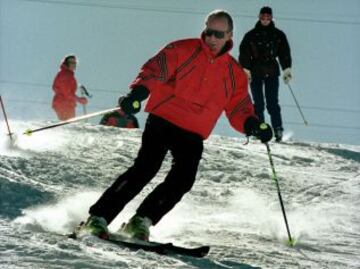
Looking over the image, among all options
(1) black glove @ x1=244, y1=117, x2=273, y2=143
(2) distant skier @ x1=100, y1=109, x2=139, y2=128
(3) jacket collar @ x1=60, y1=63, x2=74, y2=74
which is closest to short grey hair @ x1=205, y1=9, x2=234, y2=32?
(1) black glove @ x1=244, y1=117, x2=273, y2=143

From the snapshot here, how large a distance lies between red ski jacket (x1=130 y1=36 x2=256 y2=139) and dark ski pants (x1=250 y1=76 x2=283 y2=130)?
596cm

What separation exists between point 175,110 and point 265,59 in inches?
244

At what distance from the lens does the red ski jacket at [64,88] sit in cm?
1491

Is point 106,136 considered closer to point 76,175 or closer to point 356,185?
point 76,175

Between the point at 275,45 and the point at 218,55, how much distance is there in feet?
20.1

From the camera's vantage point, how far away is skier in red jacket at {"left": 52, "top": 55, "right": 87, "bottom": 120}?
1480 cm

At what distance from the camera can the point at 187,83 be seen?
5.19m

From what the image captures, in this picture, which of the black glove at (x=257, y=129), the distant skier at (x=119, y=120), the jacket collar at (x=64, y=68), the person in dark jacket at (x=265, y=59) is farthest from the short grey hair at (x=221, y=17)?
the jacket collar at (x=64, y=68)

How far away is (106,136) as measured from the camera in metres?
10.4

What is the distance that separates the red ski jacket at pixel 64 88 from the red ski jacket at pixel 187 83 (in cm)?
986

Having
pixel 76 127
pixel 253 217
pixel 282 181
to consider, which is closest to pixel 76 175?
pixel 253 217

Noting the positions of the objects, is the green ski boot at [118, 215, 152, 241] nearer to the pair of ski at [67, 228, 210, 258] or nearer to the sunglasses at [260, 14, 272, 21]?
the pair of ski at [67, 228, 210, 258]

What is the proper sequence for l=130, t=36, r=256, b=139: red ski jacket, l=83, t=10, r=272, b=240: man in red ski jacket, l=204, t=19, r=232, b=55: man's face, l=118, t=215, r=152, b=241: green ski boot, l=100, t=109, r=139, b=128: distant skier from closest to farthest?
l=118, t=215, r=152, b=241: green ski boot
l=83, t=10, r=272, b=240: man in red ski jacket
l=130, t=36, r=256, b=139: red ski jacket
l=204, t=19, r=232, b=55: man's face
l=100, t=109, r=139, b=128: distant skier

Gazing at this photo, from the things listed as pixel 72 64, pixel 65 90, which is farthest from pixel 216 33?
pixel 65 90
